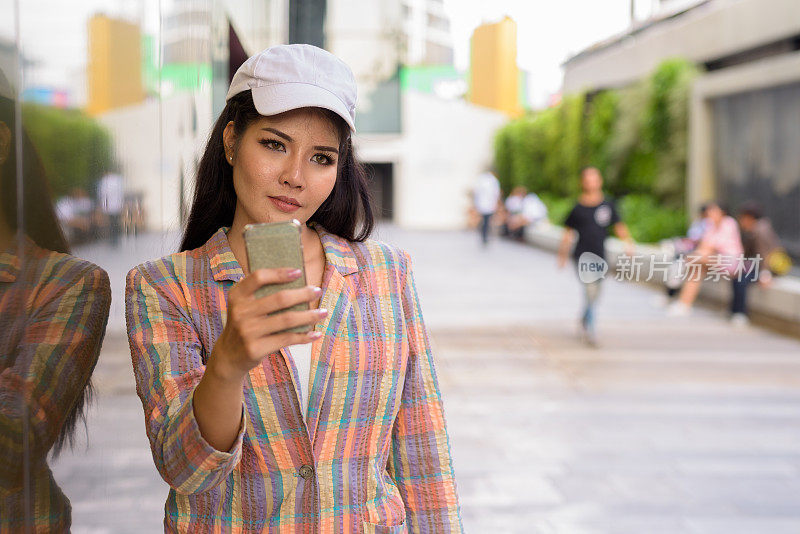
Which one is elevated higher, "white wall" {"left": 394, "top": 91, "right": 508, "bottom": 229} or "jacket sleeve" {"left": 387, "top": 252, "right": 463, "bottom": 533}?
"white wall" {"left": 394, "top": 91, "right": 508, "bottom": 229}

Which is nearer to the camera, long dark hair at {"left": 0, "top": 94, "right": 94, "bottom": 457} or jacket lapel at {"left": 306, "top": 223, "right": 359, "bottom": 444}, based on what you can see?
long dark hair at {"left": 0, "top": 94, "right": 94, "bottom": 457}

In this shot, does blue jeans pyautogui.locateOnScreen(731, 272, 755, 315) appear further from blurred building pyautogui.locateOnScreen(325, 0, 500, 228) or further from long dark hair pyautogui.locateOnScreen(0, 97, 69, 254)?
blurred building pyautogui.locateOnScreen(325, 0, 500, 228)

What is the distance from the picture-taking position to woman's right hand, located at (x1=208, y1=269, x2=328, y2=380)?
100 centimetres

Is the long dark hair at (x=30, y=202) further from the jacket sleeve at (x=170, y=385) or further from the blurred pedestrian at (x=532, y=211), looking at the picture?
the blurred pedestrian at (x=532, y=211)

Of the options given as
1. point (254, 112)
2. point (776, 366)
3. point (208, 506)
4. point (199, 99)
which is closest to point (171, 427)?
point (208, 506)

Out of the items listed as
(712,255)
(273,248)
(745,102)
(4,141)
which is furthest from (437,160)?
(273,248)

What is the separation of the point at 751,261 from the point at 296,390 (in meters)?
9.32

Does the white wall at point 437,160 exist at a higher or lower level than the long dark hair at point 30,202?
higher

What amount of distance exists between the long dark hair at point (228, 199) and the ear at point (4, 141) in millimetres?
381

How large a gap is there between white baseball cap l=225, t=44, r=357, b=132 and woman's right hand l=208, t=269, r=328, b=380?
0.40 metres

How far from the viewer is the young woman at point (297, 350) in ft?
4.37

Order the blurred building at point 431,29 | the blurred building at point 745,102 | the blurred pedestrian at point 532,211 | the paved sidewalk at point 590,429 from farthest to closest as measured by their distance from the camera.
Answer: the blurred building at point 431,29
the blurred pedestrian at point 532,211
the blurred building at point 745,102
the paved sidewalk at point 590,429

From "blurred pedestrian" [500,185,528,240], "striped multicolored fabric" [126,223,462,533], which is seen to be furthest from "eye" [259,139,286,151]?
"blurred pedestrian" [500,185,528,240]

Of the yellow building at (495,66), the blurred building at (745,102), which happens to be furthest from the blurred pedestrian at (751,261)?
the yellow building at (495,66)
